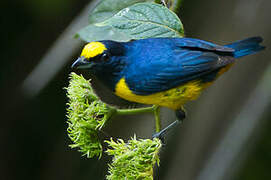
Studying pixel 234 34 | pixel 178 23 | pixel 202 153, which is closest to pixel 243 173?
pixel 202 153

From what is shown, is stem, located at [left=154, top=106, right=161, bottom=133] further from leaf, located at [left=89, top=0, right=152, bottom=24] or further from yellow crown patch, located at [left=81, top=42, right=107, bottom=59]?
leaf, located at [left=89, top=0, right=152, bottom=24]

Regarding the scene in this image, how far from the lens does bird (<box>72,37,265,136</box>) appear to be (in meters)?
2.50

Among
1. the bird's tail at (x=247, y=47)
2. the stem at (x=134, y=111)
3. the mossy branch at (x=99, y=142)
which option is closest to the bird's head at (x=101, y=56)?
the mossy branch at (x=99, y=142)

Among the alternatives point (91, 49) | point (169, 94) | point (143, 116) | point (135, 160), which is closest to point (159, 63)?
point (169, 94)

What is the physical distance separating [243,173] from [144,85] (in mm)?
2102

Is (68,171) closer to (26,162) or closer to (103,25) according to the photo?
(26,162)

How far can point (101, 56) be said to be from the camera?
2455 mm

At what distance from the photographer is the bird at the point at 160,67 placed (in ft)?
8.21

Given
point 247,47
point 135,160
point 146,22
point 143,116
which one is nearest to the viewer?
point 135,160

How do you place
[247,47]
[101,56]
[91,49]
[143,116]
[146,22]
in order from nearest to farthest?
[146,22] < [91,49] < [101,56] < [247,47] < [143,116]

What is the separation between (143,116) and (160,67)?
206 cm

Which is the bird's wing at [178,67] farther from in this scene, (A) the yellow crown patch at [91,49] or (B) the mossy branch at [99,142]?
(A) the yellow crown patch at [91,49]

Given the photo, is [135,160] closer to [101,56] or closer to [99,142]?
[99,142]

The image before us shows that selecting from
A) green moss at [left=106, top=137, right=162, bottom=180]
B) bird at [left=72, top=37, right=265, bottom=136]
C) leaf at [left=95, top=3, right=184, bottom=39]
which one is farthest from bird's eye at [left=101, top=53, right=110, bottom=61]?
green moss at [left=106, top=137, right=162, bottom=180]
